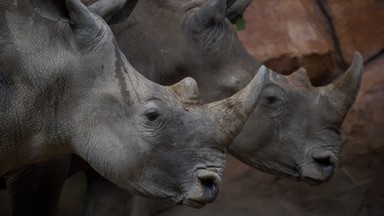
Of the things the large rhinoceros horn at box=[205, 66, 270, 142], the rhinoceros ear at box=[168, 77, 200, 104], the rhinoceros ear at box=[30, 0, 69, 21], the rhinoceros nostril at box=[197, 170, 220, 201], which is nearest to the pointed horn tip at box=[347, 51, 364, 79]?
the large rhinoceros horn at box=[205, 66, 270, 142]

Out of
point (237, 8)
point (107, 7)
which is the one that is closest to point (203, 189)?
point (107, 7)

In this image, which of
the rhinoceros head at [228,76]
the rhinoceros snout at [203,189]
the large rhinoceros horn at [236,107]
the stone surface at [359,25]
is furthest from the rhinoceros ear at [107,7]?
the stone surface at [359,25]

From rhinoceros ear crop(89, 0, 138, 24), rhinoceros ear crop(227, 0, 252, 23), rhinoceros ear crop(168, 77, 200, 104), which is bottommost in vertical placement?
rhinoceros ear crop(227, 0, 252, 23)

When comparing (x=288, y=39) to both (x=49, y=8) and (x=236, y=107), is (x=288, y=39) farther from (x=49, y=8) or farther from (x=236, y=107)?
(x=49, y=8)

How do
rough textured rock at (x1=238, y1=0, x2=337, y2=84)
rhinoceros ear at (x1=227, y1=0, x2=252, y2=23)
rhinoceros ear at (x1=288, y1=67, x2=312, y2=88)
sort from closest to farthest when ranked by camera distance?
rhinoceros ear at (x1=288, y1=67, x2=312, y2=88)
rhinoceros ear at (x1=227, y1=0, x2=252, y2=23)
rough textured rock at (x1=238, y1=0, x2=337, y2=84)

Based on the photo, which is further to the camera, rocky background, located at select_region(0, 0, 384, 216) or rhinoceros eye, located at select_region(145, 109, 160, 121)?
rocky background, located at select_region(0, 0, 384, 216)

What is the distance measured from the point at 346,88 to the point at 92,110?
152cm

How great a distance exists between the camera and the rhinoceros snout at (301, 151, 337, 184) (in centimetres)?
518

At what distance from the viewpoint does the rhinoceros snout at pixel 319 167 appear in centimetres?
518

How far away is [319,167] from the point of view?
17.1 ft

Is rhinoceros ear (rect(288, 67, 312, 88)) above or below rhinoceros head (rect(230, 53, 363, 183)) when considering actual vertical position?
above

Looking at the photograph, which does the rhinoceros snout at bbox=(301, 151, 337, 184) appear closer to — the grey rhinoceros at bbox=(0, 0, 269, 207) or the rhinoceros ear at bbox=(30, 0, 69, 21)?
the grey rhinoceros at bbox=(0, 0, 269, 207)

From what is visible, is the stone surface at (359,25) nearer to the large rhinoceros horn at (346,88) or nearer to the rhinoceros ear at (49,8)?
the large rhinoceros horn at (346,88)

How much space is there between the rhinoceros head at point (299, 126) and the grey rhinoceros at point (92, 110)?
1041 mm
